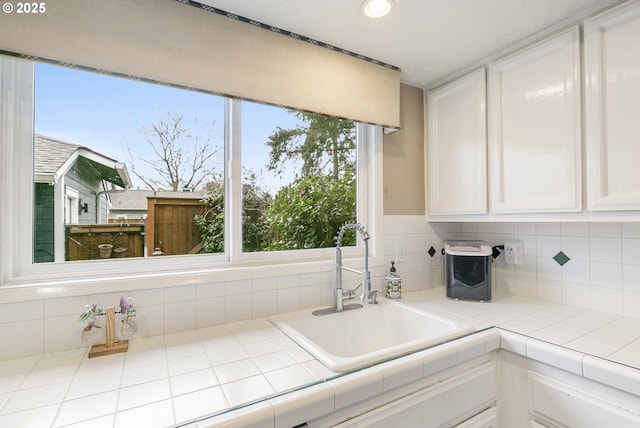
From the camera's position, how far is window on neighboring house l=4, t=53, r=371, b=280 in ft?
3.73

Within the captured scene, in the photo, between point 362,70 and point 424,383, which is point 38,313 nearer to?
point 424,383

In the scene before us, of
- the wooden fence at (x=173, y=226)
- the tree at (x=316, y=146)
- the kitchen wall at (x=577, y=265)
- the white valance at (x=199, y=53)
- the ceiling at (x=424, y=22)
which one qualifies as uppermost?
the ceiling at (x=424, y=22)

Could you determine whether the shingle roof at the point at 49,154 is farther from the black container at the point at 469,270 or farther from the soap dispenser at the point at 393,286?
the black container at the point at 469,270

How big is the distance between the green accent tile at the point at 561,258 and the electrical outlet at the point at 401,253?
2.46 ft

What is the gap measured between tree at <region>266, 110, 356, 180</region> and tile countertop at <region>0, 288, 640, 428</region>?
0.83 metres

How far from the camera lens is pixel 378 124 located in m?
1.58

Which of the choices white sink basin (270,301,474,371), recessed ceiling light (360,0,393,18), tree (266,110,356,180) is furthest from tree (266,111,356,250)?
recessed ceiling light (360,0,393,18)

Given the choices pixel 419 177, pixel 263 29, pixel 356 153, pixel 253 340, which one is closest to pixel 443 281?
pixel 419 177

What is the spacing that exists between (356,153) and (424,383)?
1.21 m

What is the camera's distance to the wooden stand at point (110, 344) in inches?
38.9

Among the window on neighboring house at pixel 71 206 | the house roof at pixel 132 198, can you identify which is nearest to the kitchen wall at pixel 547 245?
the house roof at pixel 132 198

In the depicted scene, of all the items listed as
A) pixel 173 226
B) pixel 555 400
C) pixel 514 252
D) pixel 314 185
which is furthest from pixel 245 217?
pixel 514 252

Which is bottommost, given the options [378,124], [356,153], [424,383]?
[424,383]

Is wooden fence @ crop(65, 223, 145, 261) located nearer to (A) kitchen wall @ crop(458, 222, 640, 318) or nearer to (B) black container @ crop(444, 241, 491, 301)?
(B) black container @ crop(444, 241, 491, 301)
